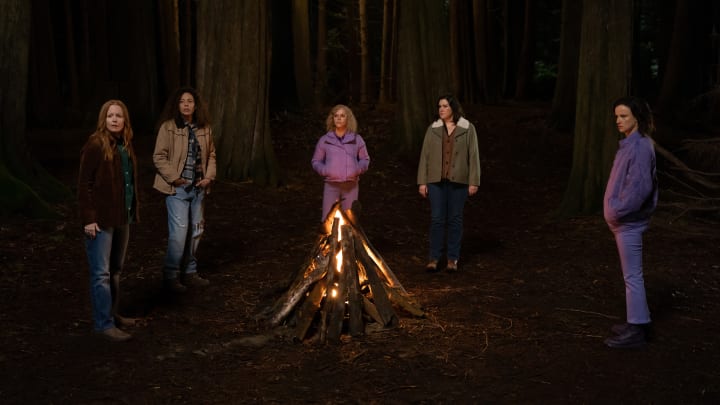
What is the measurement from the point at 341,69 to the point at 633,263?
101 feet

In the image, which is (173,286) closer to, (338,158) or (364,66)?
(338,158)

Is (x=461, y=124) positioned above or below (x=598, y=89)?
below

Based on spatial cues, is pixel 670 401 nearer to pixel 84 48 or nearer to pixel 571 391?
pixel 571 391

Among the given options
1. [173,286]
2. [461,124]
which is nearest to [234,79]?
[461,124]

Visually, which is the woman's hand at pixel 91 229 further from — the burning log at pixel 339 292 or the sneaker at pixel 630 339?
the sneaker at pixel 630 339

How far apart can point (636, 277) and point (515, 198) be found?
7947mm

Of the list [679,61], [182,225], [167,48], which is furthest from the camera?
[167,48]

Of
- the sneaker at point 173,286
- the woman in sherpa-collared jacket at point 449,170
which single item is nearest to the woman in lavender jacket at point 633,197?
the woman in sherpa-collared jacket at point 449,170

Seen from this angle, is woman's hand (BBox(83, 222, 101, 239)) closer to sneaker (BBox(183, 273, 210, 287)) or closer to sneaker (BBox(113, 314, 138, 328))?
sneaker (BBox(113, 314, 138, 328))

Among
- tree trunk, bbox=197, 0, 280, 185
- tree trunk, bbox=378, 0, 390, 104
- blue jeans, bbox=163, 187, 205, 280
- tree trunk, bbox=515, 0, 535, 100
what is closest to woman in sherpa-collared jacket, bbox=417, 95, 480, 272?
blue jeans, bbox=163, 187, 205, 280

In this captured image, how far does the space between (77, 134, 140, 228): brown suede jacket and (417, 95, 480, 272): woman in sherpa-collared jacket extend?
11.9 feet

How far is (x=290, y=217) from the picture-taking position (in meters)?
11.6

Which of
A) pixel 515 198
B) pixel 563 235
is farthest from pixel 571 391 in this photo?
pixel 515 198

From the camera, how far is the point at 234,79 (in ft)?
43.2
